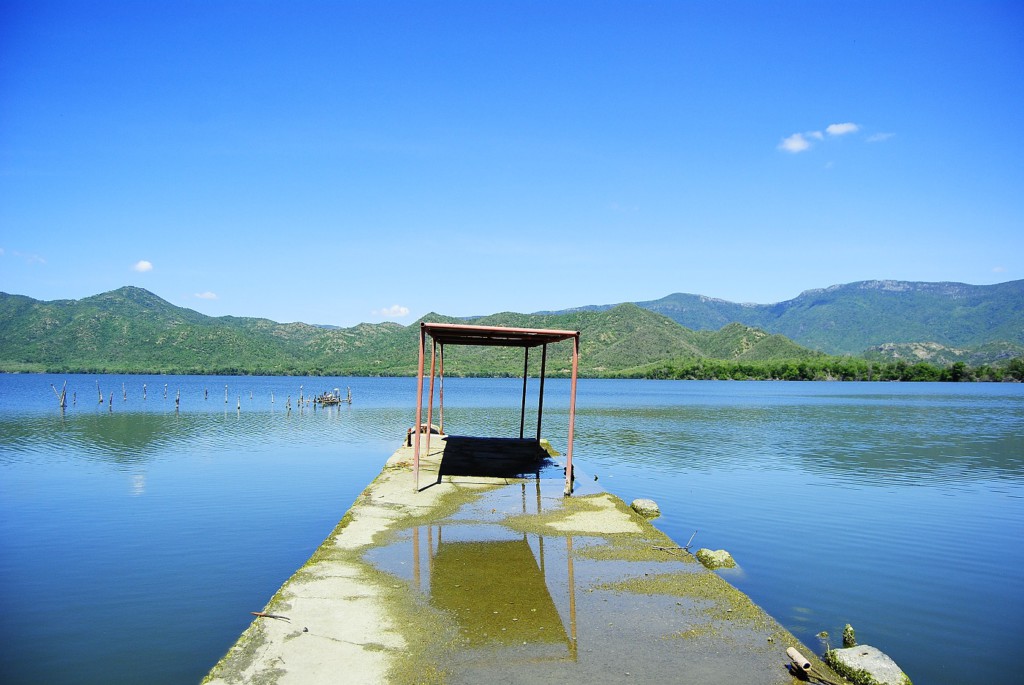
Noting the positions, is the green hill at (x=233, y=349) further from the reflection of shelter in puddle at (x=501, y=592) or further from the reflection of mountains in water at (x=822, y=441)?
the reflection of shelter in puddle at (x=501, y=592)

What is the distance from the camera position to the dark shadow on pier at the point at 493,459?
17484 mm

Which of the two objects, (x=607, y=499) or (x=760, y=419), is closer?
(x=607, y=499)

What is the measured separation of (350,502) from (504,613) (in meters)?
10.1

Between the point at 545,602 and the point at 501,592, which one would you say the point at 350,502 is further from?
the point at 545,602

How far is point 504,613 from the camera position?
24.7ft

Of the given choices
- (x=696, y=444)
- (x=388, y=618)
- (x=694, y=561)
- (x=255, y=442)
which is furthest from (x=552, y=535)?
(x=255, y=442)

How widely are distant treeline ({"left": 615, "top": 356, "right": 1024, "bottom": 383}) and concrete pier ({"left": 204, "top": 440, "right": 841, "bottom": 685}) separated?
5852 inches

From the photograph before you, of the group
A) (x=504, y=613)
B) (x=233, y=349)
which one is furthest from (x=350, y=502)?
(x=233, y=349)

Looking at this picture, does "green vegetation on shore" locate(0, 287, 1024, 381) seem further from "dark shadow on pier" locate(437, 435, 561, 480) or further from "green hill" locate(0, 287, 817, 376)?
"dark shadow on pier" locate(437, 435, 561, 480)

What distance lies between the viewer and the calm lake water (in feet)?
27.8

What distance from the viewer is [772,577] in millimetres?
10984

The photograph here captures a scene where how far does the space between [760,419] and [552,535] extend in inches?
1430

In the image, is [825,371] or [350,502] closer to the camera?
[350,502]

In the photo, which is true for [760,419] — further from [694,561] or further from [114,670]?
[114,670]
